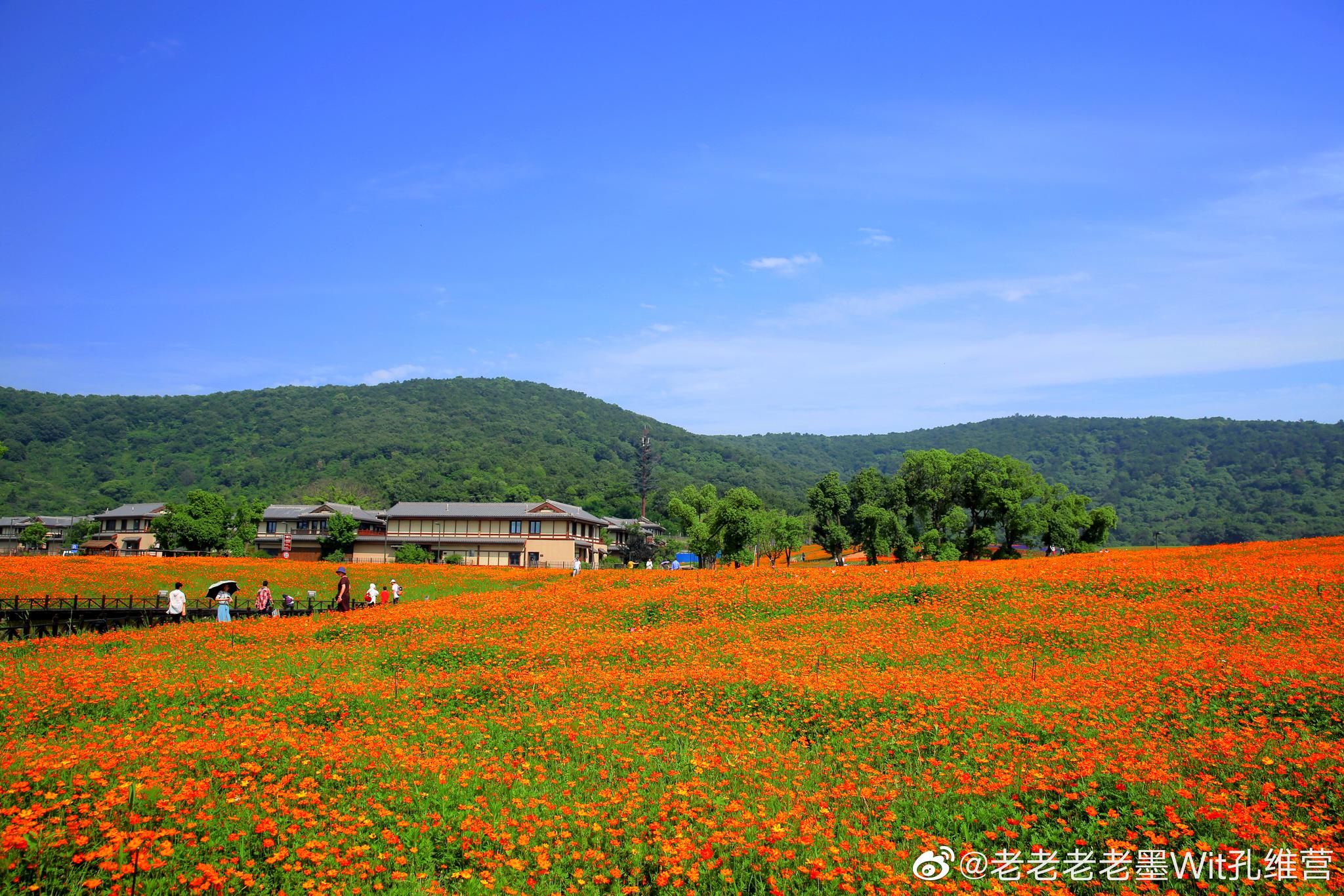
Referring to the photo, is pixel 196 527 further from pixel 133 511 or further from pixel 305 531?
pixel 133 511

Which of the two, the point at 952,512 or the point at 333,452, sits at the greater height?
the point at 333,452

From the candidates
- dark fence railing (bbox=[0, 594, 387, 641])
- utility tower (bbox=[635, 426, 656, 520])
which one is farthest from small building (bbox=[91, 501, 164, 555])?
dark fence railing (bbox=[0, 594, 387, 641])

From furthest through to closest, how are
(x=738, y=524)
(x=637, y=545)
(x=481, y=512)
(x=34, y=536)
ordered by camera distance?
(x=637, y=545), (x=34, y=536), (x=481, y=512), (x=738, y=524)

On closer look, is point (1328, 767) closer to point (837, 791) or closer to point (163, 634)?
point (837, 791)

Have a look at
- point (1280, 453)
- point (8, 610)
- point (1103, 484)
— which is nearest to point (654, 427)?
point (1103, 484)

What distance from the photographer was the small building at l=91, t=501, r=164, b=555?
89.3m

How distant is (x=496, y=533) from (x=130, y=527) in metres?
49.6

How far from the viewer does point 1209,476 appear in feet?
489

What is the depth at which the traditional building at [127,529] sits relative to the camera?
8894 centimetres

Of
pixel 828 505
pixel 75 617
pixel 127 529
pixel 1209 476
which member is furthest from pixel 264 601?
pixel 1209 476

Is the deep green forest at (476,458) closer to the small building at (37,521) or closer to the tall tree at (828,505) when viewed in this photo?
the small building at (37,521)

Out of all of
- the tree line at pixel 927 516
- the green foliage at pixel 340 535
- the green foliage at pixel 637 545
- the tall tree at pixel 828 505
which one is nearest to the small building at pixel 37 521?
the green foliage at pixel 340 535

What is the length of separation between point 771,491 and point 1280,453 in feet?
336

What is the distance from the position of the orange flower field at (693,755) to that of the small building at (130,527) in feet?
269
